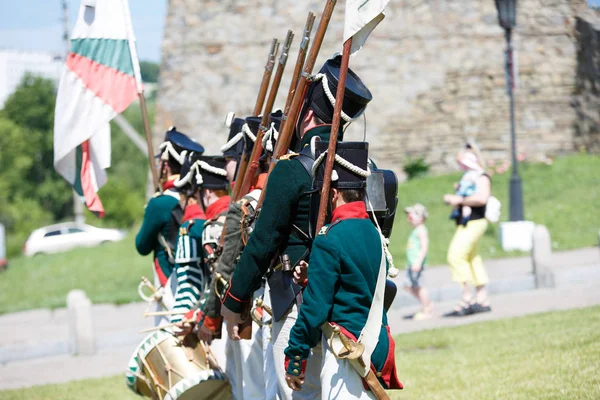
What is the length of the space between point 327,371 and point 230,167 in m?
2.58

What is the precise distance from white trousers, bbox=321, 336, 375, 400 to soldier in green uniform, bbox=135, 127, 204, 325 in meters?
2.79

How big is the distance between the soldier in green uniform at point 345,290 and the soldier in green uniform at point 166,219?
2704mm

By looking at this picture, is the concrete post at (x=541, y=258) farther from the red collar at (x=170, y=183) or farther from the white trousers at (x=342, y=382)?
the white trousers at (x=342, y=382)

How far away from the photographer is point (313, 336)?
4.51 m

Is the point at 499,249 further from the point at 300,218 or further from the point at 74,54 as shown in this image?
the point at 300,218

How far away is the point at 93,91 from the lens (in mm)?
8289

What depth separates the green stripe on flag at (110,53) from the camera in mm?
8180

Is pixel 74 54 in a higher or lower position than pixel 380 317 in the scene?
higher

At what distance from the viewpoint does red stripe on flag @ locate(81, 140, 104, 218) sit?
8.27 metres

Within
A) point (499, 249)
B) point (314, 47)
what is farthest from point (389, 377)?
point (499, 249)

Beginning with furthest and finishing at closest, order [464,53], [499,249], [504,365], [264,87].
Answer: [464,53] → [499,249] → [504,365] → [264,87]

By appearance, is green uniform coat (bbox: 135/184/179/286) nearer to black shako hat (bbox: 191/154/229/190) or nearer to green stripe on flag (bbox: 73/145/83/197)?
black shako hat (bbox: 191/154/229/190)

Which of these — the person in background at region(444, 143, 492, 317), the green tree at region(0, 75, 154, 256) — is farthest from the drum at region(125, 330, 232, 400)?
the green tree at region(0, 75, 154, 256)

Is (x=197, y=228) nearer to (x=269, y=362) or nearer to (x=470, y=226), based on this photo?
(x=269, y=362)
